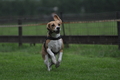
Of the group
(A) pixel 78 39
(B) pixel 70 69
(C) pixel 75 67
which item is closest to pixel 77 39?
(A) pixel 78 39

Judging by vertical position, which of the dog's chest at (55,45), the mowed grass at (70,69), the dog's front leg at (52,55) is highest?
the dog's chest at (55,45)

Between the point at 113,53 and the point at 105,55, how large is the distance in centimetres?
31

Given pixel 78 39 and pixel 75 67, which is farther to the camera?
pixel 78 39

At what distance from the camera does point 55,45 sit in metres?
7.96

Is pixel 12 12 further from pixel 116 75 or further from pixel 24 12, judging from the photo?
pixel 116 75

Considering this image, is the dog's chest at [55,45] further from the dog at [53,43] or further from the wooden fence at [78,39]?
the wooden fence at [78,39]

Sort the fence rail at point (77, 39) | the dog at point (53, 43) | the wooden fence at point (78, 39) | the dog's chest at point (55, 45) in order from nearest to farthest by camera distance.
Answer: the dog at point (53, 43) → the dog's chest at point (55, 45) → the wooden fence at point (78, 39) → the fence rail at point (77, 39)

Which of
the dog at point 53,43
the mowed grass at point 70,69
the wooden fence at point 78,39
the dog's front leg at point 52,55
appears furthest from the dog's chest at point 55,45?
the wooden fence at point 78,39

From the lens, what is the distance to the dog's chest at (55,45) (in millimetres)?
7930

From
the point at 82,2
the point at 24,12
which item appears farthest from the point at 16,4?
the point at 82,2

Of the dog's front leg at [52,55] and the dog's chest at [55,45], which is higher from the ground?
the dog's chest at [55,45]

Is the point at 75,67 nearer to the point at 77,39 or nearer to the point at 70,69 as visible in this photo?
the point at 70,69

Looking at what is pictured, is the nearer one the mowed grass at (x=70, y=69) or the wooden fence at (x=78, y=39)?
the mowed grass at (x=70, y=69)

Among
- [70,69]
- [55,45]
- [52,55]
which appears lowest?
[70,69]
